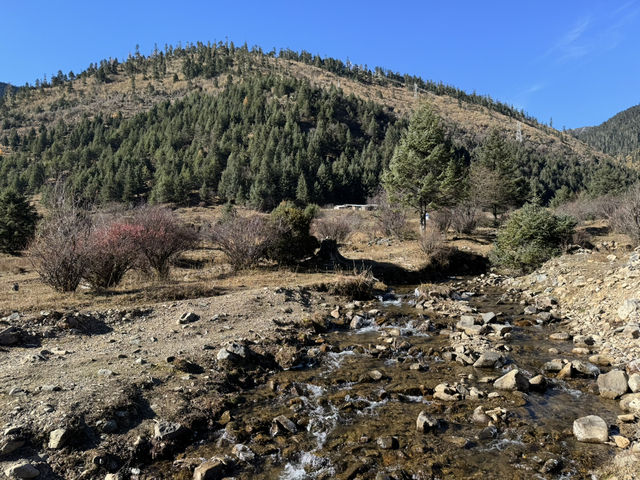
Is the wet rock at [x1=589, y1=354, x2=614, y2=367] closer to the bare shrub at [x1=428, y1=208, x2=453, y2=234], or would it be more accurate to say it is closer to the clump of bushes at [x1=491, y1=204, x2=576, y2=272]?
the clump of bushes at [x1=491, y1=204, x2=576, y2=272]

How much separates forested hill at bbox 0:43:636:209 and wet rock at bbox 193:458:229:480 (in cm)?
3367

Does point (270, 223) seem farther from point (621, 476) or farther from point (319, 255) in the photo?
point (621, 476)

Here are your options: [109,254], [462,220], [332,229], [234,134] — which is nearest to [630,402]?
[109,254]

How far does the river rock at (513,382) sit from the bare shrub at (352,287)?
8.58m

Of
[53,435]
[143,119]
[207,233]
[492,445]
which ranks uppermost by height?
[143,119]

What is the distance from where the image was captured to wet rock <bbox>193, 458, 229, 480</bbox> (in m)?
4.98

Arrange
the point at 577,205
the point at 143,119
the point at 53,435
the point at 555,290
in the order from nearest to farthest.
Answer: the point at 53,435
the point at 555,290
the point at 577,205
the point at 143,119

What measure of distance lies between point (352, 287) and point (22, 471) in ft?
42.6

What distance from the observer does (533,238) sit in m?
19.5

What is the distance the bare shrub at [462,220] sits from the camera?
33312mm

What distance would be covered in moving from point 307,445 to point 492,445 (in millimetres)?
2896

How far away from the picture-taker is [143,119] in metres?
116

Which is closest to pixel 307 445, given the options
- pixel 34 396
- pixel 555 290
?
pixel 34 396

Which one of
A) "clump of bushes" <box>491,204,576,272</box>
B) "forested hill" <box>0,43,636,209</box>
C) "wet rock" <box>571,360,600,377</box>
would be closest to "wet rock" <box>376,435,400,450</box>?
"wet rock" <box>571,360,600,377</box>
